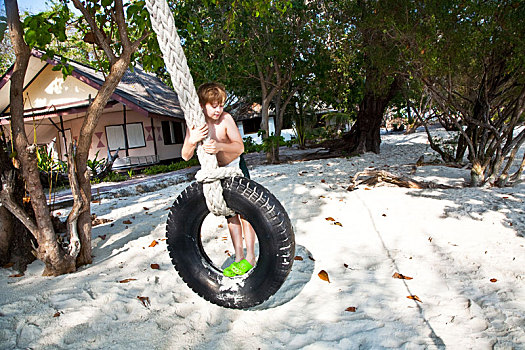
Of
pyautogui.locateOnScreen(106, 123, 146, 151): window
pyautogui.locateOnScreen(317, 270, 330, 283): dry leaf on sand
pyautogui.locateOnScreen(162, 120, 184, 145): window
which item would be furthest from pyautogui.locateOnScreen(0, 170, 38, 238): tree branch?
pyautogui.locateOnScreen(162, 120, 184, 145): window

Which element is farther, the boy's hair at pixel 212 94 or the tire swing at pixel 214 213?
the boy's hair at pixel 212 94

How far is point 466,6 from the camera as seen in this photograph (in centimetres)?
474

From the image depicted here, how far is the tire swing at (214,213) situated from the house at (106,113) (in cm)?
940

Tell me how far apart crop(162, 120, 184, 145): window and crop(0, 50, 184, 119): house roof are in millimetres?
835

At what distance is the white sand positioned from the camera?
1.84 m

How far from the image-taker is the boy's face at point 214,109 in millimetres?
1946

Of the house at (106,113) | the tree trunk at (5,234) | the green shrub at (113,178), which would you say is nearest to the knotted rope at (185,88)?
the tree trunk at (5,234)

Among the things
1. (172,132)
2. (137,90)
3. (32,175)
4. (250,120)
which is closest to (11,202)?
(32,175)

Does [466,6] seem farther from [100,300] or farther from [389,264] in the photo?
[100,300]

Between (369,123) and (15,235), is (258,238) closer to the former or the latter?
(15,235)

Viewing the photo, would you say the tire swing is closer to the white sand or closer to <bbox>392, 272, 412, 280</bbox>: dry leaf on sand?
the white sand

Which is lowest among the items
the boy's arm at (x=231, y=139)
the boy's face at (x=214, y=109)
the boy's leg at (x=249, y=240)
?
the boy's leg at (x=249, y=240)

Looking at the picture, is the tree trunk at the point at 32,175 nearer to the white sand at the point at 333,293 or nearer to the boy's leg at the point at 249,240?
the white sand at the point at 333,293

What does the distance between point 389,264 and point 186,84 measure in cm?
222
